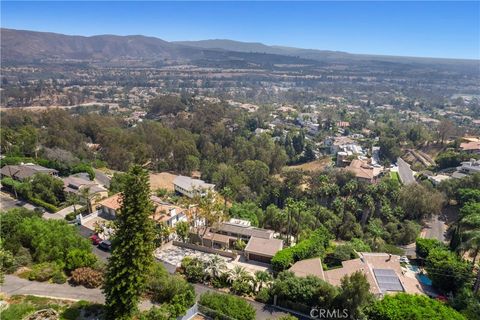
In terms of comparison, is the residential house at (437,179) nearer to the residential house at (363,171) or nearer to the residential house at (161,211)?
the residential house at (363,171)

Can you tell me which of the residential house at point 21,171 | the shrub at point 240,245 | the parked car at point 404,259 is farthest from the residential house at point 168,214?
the parked car at point 404,259

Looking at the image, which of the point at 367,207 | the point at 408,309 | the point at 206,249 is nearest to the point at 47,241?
the point at 206,249

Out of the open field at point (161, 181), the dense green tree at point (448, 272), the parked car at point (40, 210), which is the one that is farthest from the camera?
the open field at point (161, 181)

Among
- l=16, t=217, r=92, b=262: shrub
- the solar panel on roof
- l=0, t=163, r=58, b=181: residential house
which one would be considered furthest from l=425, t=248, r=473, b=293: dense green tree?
l=0, t=163, r=58, b=181: residential house

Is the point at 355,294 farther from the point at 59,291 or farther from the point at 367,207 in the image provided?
the point at 367,207

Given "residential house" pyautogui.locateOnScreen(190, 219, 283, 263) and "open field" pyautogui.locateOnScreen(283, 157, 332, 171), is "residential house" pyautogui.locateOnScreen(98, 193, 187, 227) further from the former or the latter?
"open field" pyautogui.locateOnScreen(283, 157, 332, 171)
